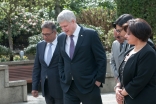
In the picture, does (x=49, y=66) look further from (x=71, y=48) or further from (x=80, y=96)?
(x=80, y=96)

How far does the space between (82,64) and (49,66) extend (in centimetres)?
92

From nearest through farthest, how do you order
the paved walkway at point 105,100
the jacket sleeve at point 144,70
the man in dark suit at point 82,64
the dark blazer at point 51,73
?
the jacket sleeve at point 144,70 → the man in dark suit at point 82,64 → the dark blazer at point 51,73 → the paved walkway at point 105,100

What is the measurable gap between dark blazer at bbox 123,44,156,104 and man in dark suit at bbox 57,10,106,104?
1.39 metres

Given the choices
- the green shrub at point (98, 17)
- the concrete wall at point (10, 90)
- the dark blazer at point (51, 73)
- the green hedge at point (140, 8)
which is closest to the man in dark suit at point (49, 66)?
the dark blazer at point (51, 73)

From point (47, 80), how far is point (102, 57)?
1.21 meters

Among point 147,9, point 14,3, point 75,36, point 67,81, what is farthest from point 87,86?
point 14,3

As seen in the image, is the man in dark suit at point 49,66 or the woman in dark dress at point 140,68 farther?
the man in dark suit at point 49,66

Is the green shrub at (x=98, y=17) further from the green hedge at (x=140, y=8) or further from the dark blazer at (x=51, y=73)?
the dark blazer at (x=51, y=73)

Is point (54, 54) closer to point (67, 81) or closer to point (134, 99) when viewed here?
point (67, 81)

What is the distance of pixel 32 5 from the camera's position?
62.5ft

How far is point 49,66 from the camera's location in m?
7.98

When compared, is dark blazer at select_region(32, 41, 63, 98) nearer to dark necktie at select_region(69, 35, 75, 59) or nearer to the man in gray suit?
dark necktie at select_region(69, 35, 75, 59)

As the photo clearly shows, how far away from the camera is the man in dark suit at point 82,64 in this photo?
23.6 ft

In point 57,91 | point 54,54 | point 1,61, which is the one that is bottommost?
point 1,61
